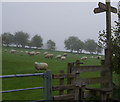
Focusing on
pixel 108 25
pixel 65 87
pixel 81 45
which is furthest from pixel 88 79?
pixel 81 45

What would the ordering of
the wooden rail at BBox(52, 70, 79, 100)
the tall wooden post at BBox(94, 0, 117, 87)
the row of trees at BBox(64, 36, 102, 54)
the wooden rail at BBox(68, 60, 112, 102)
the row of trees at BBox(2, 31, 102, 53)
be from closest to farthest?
the wooden rail at BBox(52, 70, 79, 100), the wooden rail at BBox(68, 60, 112, 102), the tall wooden post at BBox(94, 0, 117, 87), the row of trees at BBox(2, 31, 102, 53), the row of trees at BBox(64, 36, 102, 54)

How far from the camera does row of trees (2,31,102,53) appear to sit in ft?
341

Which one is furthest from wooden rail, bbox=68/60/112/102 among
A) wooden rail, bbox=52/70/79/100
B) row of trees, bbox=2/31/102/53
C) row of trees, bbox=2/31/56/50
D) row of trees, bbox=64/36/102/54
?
row of trees, bbox=64/36/102/54

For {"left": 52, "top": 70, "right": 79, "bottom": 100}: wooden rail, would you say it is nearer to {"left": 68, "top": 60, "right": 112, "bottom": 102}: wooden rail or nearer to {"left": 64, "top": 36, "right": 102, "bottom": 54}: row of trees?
{"left": 68, "top": 60, "right": 112, "bottom": 102}: wooden rail

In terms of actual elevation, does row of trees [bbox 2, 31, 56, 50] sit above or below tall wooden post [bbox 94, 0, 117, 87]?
above

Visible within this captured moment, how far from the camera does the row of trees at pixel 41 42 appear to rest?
10403 centimetres

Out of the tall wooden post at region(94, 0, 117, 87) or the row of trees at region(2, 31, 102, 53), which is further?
the row of trees at region(2, 31, 102, 53)

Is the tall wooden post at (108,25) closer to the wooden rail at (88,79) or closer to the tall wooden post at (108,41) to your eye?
the tall wooden post at (108,41)

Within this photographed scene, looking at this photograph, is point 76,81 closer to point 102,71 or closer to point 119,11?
point 102,71

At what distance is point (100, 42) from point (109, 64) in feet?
5.65

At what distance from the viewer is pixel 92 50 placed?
392 feet

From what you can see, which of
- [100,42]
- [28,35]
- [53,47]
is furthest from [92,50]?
[100,42]

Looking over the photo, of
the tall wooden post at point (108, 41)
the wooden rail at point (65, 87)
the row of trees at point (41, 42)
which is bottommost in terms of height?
the wooden rail at point (65, 87)

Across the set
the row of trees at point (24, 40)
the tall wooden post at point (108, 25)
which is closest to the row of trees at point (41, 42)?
the row of trees at point (24, 40)
